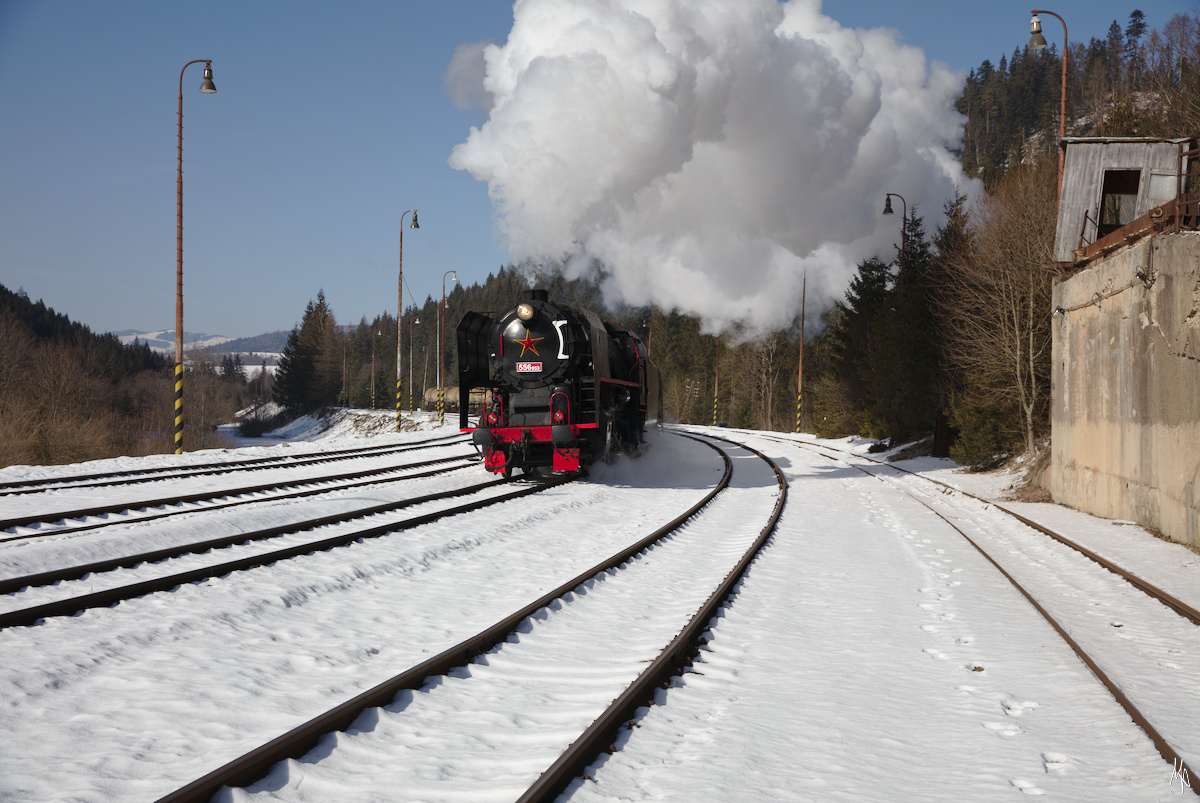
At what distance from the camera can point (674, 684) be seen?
182 inches

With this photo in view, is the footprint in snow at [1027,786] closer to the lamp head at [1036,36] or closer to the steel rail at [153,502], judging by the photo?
the steel rail at [153,502]

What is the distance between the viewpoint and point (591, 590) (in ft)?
22.6

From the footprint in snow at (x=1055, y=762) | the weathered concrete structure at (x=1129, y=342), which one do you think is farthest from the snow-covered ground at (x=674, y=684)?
the weathered concrete structure at (x=1129, y=342)

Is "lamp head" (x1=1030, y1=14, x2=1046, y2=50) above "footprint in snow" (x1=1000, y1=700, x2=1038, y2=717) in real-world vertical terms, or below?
above

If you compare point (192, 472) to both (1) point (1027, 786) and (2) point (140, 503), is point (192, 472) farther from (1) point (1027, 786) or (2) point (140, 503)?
(1) point (1027, 786)

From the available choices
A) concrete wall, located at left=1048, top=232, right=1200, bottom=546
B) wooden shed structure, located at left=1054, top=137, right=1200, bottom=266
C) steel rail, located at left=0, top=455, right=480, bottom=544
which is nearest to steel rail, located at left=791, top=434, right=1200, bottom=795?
concrete wall, located at left=1048, top=232, right=1200, bottom=546

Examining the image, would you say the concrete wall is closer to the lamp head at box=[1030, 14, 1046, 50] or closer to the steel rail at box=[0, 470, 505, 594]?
the lamp head at box=[1030, 14, 1046, 50]

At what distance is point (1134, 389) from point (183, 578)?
41.2 feet

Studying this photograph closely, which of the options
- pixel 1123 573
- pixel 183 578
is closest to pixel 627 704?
pixel 183 578


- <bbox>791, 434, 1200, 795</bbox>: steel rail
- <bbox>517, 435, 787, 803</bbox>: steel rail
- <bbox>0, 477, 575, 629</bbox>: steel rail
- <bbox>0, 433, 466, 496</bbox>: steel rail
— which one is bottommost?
<bbox>791, 434, 1200, 795</bbox>: steel rail

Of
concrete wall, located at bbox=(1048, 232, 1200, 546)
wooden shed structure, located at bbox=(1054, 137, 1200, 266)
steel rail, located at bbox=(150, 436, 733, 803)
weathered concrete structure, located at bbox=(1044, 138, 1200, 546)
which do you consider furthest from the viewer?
wooden shed structure, located at bbox=(1054, 137, 1200, 266)

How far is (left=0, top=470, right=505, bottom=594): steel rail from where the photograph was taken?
6.44 metres

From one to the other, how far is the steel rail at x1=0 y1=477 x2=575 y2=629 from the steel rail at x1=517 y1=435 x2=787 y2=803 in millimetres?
4266

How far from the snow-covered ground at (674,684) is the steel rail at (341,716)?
0.10 metres
